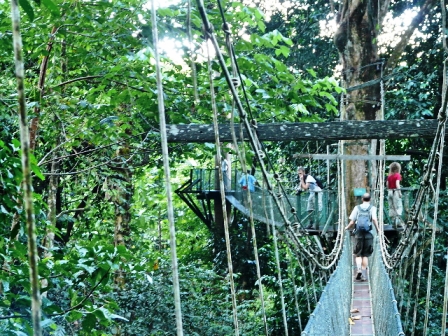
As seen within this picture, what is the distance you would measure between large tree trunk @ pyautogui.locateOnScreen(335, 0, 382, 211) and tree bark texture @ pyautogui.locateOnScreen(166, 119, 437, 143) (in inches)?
131

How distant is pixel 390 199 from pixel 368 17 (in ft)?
6.18

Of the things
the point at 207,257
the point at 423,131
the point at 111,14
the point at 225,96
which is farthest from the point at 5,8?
the point at 207,257

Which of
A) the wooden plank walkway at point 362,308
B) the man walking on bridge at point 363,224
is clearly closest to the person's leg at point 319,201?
the wooden plank walkway at point 362,308

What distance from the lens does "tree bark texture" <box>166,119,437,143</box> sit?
112 inches

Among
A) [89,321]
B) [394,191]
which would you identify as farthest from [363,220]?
[89,321]

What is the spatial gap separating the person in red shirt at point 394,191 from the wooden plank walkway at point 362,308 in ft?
3.07

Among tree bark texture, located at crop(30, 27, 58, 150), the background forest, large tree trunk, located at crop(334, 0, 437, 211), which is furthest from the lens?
large tree trunk, located at crop(334, 0, 437, 211)

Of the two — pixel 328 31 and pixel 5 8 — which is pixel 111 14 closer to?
pixel 5 8

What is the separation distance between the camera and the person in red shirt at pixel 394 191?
623 cm

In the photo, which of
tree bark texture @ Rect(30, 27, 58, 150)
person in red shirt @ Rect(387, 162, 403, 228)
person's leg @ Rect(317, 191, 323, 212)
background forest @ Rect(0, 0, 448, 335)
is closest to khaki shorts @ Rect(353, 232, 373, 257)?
background forest @ Rect(0, 0, 448, 335)

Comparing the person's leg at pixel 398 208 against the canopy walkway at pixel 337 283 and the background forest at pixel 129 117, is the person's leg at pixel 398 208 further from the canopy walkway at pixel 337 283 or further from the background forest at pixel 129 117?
the background forest at pixel 129 117

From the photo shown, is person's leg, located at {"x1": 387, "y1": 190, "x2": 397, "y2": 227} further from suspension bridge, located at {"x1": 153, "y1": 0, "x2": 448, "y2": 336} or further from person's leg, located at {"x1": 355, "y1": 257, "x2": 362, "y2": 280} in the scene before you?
person's leg, located at {"x1": 355, "y1": 257, "x2": 362, "y2": 280}

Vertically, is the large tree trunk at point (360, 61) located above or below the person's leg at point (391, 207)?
above

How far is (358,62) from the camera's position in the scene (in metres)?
6.27
